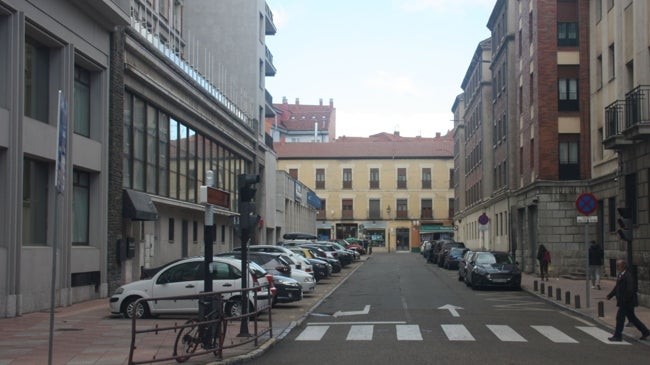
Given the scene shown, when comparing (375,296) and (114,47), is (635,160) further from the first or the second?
(114,47)

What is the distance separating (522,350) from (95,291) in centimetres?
1454

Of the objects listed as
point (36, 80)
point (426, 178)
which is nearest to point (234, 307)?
point (36, 80)

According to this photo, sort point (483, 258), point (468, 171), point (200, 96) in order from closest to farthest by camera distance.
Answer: point (483, 258)
point (200, 96)
point (468, 171)

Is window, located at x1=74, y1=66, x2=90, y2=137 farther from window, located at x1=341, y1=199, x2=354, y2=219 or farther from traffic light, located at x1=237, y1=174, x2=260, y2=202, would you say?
window, located at x1=341, y1=199, x2=354, y2=219

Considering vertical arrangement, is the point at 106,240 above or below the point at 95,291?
above

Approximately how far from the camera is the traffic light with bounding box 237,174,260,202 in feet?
49.0

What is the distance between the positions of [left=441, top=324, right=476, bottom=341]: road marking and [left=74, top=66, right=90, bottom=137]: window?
12.2 meters

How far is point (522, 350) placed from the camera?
13555 millimetres

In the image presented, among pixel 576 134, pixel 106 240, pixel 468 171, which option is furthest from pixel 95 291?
pixel 468 171

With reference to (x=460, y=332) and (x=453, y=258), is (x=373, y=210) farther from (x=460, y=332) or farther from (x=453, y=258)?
(x=460, y=332)

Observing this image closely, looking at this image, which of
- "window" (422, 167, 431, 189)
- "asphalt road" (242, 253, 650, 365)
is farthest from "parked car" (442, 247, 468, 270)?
"window" (422, 167, 431, 189)

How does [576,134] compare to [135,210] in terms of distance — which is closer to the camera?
[135,210]

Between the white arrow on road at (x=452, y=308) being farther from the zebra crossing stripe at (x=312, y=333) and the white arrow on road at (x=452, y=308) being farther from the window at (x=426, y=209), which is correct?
the window at (x=426, y=209)

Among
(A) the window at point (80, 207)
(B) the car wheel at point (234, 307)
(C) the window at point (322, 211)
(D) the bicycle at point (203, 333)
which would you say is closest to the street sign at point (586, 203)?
(B) the car wheel at point (234, 307)
